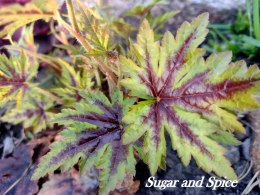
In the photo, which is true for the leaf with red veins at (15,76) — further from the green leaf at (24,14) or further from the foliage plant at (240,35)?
the foliage plant at (240,35)

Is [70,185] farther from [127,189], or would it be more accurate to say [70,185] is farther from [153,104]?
[153,104]

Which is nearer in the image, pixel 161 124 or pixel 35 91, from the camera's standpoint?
pixel 161 124

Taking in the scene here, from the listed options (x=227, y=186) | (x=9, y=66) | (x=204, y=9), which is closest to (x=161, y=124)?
(x=227, y=186)

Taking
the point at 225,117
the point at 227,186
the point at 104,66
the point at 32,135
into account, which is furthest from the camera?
the point at 32,135

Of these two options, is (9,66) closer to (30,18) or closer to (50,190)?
(30,18)

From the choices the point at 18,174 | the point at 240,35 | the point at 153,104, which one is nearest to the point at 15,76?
the point at 18,174

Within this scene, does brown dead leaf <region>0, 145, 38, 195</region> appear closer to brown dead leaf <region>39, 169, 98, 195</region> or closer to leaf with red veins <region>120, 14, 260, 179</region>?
brown dead leaf <region>39, 169, 98, 195</region>

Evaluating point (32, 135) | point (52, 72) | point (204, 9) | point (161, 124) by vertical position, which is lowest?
point (32, 135)
